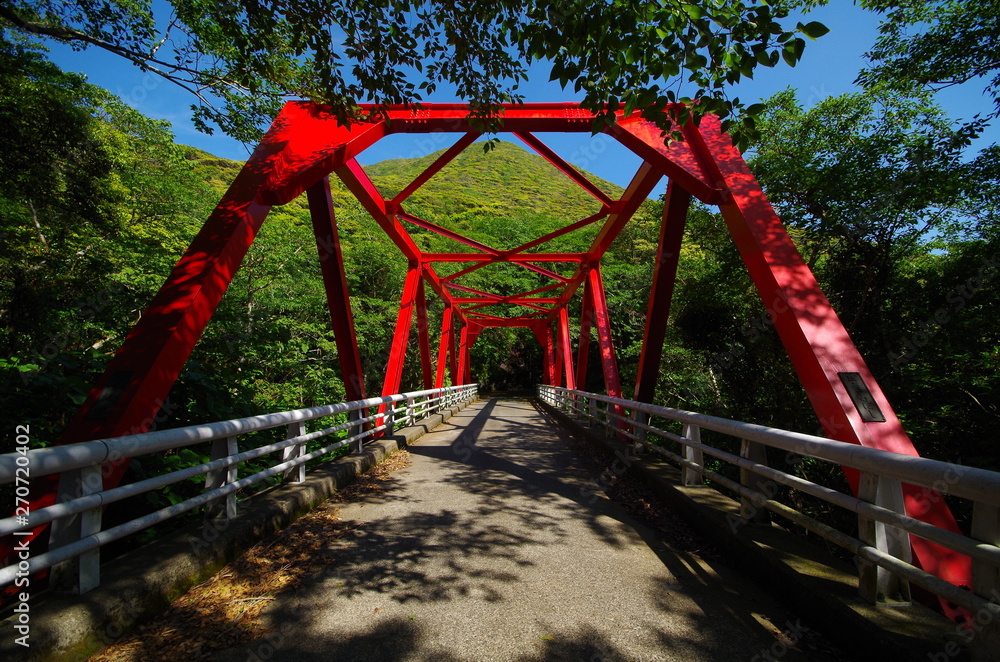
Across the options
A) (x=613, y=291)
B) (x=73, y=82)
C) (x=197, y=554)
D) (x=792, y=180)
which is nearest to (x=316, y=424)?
(x=73, y=82)

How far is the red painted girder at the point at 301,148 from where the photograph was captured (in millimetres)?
4203

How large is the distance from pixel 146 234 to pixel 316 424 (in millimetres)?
6344

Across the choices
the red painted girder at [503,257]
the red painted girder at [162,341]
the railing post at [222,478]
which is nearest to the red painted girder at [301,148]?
the red painted girder at [162,341]

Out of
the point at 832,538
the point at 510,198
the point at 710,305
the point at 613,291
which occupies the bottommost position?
the point at 832,538

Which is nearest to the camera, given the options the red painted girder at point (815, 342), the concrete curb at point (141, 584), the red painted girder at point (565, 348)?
the concrete curb at point (141, 584)

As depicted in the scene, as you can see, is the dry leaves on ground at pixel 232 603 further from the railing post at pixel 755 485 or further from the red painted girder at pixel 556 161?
the red painted girder at pixel 556 161

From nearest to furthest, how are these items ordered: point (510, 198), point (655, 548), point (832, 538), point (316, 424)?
point (832, 538)
point (655, 548)
point (316, 424)
point (510, 198)

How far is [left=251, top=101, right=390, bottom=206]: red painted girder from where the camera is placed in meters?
4.20

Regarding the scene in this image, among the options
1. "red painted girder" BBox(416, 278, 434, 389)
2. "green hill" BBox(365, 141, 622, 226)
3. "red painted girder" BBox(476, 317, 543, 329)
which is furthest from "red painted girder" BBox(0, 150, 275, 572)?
"green hill" BBox(365, 141, 622, 226)

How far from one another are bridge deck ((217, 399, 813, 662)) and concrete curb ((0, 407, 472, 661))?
0.51m

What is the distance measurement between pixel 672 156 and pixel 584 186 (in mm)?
2239

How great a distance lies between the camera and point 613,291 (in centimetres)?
1958

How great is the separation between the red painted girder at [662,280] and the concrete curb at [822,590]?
258 centimetres

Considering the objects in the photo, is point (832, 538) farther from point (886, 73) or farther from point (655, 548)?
point (886, 73)
